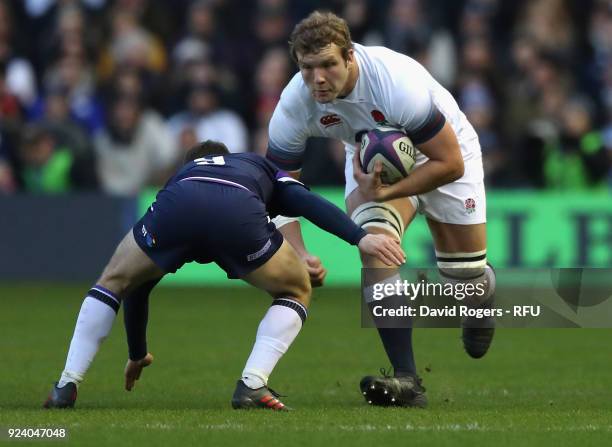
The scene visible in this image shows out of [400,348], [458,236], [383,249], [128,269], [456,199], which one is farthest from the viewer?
[458,236]

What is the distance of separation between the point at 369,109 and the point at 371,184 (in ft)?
1.35

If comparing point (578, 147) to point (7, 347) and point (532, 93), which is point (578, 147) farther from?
point (7, 347)

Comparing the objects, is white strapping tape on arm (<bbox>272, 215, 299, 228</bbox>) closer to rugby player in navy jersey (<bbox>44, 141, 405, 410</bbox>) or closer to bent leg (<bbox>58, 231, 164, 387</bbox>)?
rugby player in navy jersey (<bbox>44, 141, 405, 410</bbox>)

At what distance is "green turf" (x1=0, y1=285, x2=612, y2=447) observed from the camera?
6715 mm

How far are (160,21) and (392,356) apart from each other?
1108 centimetres

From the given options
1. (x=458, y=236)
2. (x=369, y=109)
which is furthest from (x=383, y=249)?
(x=458, y=236)

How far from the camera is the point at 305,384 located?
9125 mm

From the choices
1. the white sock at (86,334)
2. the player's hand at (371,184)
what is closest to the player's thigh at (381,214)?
the player's hand at (371,184)

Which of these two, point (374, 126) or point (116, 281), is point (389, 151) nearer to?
point (374, 126)

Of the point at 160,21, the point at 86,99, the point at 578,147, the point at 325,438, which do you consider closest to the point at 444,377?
the point at 325,438

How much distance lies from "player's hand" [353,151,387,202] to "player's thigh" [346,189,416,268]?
0.12m

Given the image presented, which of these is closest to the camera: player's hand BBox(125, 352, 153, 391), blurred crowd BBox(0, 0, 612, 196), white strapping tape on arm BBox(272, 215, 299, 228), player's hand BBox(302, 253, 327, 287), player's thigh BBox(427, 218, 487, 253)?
player's hand BBox(302, 253, 327, 287)

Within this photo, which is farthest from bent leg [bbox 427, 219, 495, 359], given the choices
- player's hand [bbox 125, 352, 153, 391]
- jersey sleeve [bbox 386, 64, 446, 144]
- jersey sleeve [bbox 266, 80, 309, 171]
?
player's hand [bbox 125, 352, 153, 391]

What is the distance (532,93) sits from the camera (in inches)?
680
